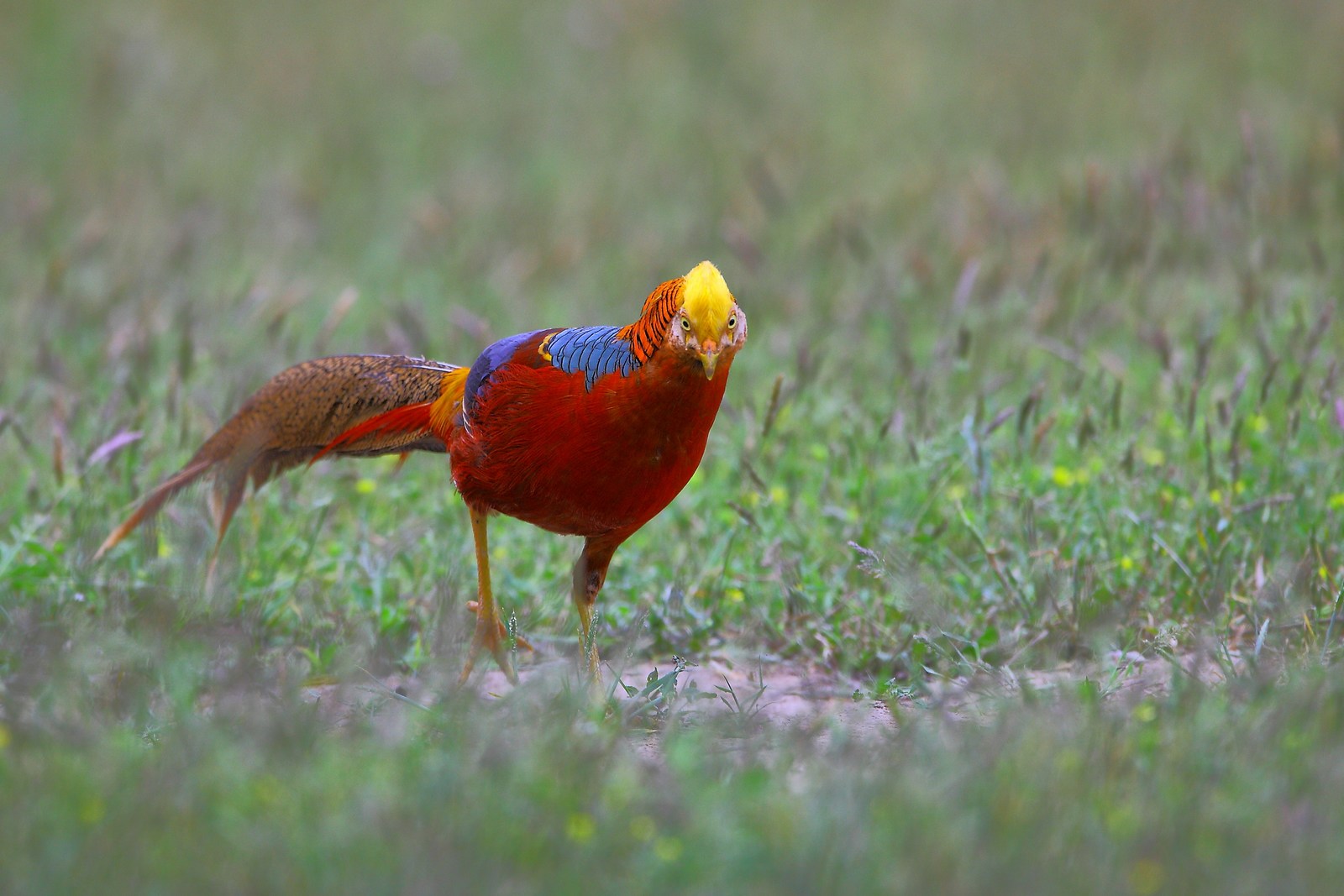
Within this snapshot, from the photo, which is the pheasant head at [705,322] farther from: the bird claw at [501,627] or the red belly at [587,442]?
the bird claw at [501,627]

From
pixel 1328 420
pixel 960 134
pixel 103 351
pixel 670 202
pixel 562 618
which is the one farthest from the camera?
pixel 960 134

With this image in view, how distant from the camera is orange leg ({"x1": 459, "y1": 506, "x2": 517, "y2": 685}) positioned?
10.8 ft

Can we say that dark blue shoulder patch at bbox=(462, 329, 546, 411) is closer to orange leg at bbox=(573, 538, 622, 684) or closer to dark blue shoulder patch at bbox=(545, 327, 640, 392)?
dark blue shoulder patch at bbox=(545, 327, 640, 392)

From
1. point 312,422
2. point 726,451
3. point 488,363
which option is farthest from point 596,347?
point 726,451

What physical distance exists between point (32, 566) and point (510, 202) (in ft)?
13.8

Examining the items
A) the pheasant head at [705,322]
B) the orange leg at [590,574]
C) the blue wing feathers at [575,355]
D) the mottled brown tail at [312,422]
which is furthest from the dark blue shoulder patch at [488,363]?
the pheasant head at [705,322]

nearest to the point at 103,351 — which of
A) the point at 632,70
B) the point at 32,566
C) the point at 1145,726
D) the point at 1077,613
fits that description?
the point at 32,566

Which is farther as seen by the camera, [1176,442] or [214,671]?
[1176,442]

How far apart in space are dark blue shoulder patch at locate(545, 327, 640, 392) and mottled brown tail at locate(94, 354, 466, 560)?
1.45 feet

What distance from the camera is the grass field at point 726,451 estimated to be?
2.12 m

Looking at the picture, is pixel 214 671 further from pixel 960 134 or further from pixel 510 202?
pixel 960 134

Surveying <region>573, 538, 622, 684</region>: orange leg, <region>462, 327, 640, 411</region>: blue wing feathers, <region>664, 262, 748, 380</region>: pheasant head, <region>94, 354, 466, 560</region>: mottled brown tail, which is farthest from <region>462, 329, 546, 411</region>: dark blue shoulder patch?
<region>664, 262, 748, 380</region>: pheasant head

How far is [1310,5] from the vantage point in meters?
9.02

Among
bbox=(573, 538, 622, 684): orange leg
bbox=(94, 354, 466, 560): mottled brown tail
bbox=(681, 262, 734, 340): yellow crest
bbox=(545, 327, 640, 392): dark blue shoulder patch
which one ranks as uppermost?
bbox=(681, 262, 734, 340): yellow crest
